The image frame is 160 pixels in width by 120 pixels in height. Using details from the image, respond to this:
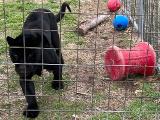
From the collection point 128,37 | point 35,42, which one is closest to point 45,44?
point 35,42

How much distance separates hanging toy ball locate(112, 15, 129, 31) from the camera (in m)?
5.68

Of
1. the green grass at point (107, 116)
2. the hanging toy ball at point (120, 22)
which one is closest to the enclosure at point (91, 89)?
the green grass at point (107, 116)

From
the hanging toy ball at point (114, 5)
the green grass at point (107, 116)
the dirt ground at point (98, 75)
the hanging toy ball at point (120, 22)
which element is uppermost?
the hanging toy ball at point (114, 5)

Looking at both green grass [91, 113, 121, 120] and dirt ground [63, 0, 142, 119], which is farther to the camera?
dirt ground [63, 0, 142, 119]

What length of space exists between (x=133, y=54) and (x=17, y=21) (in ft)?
7.46

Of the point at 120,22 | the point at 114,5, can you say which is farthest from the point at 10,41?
the point at 114,5

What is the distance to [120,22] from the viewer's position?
5.71m

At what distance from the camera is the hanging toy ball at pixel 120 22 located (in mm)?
5684

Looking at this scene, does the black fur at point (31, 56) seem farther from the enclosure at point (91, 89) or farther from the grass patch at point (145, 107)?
the grass patch at point (145, 107)

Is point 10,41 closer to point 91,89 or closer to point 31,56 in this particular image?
point 31,56

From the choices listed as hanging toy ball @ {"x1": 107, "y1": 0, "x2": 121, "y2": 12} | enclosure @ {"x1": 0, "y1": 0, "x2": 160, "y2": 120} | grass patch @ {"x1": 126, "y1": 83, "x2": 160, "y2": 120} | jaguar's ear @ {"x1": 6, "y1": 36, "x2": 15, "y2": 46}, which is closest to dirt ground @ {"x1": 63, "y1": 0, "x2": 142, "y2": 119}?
enclosure @ {"x1": 0, "y1": 0, "x2": 160, "y2": 120}

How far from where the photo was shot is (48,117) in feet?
12.7

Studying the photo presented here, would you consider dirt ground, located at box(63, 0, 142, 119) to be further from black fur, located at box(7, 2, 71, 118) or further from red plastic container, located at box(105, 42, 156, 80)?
black fur, located at box(7, 2, 71, 118)

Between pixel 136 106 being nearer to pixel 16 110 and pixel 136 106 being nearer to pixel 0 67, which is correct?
pixel 16 110
